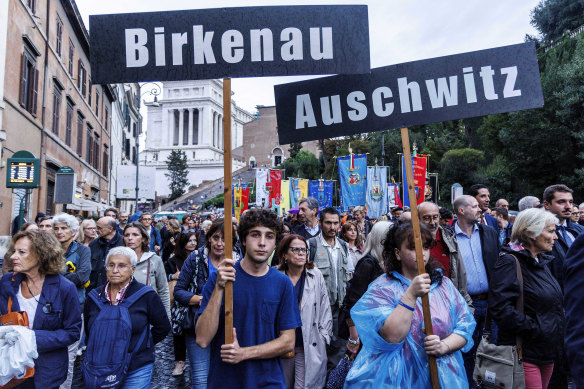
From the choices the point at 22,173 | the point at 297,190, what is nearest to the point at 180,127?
the point at 297,190

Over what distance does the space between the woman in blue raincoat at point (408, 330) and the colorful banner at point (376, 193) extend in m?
11.8

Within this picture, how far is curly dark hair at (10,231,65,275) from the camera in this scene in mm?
3301

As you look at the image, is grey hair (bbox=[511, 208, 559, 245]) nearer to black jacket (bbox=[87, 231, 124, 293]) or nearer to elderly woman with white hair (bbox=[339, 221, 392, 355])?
elderly woman with white hair (bbox=[339, 221, 392, 355])

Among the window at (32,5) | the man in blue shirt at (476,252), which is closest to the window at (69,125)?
the window at (32,5)

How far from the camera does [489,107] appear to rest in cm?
317

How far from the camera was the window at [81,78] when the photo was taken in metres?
22.2

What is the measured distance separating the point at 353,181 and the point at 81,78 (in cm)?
1579

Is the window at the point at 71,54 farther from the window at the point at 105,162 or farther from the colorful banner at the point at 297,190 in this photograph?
the colorful banner at the point at 297,190

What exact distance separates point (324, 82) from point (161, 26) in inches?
46.2

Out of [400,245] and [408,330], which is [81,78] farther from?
[408,330]

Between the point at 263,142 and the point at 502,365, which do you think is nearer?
the point at 502,365

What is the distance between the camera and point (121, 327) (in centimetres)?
310

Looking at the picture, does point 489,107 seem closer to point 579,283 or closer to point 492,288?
point 492,288

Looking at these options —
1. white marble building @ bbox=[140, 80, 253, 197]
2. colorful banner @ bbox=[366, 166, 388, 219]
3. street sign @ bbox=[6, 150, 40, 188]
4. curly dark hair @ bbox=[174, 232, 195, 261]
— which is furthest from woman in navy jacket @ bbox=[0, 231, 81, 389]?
white marble building @ bbox=[140, 80, 253, 197]
